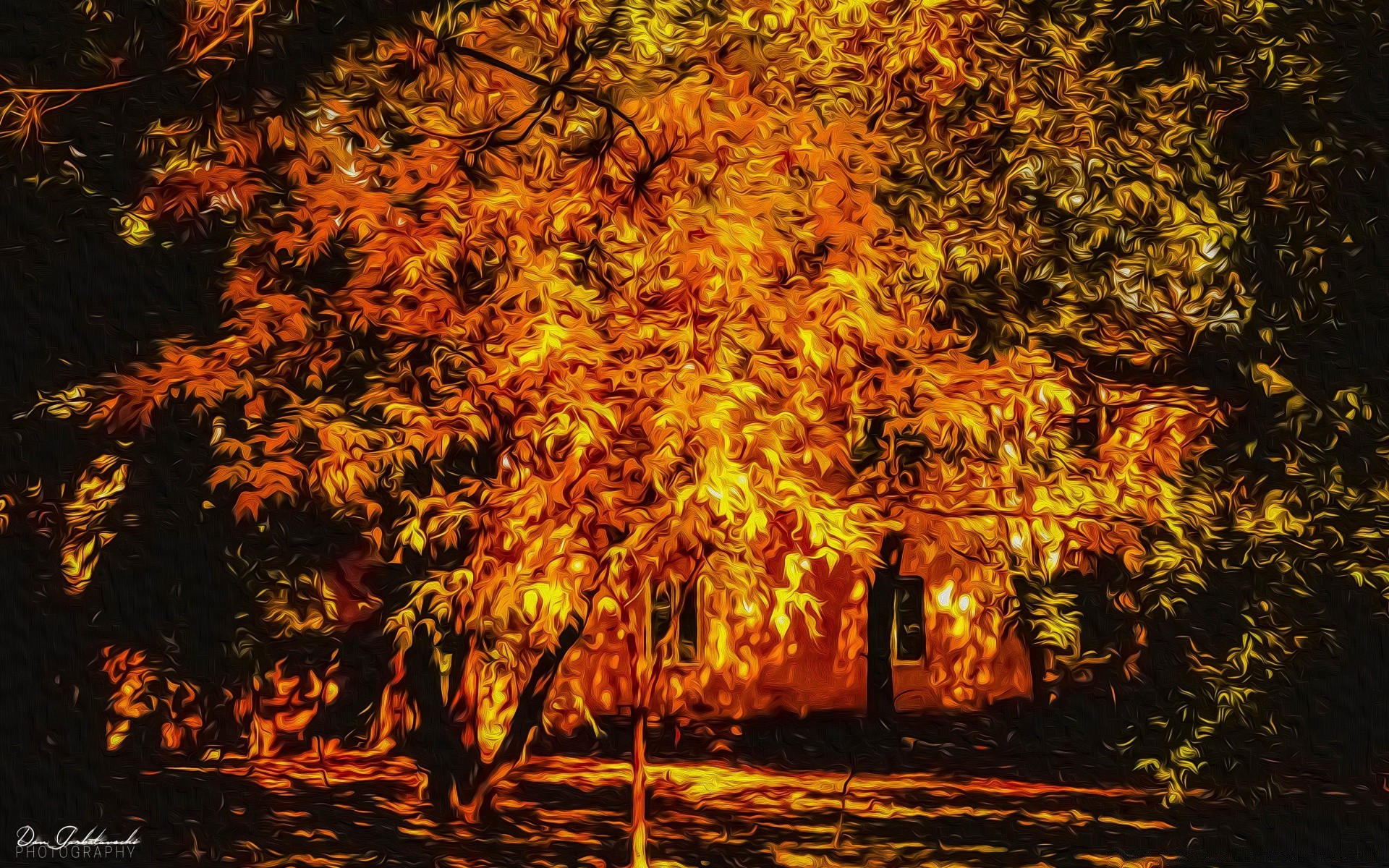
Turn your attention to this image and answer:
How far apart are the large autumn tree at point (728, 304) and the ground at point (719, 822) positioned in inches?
39.8

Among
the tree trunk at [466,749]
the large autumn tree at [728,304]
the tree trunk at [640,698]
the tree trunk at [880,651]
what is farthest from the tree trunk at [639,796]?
the tree trunk at [880,651]

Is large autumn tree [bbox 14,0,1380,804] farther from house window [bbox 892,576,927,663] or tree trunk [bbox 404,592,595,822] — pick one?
house window [bbox 892,576,927,663]

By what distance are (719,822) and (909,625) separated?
4794mm

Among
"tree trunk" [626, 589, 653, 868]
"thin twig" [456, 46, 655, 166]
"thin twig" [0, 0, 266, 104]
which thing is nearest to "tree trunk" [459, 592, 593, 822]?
"tree trunk" [626, 589, 653, 868]

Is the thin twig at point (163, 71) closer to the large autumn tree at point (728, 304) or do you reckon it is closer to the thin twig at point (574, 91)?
the large autumn tree at point (728, 304)

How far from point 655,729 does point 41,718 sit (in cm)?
424

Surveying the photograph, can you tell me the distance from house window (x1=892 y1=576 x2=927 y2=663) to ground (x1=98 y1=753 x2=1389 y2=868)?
1.72m

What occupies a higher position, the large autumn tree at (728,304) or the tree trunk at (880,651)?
the large autumn tree at (728,304)

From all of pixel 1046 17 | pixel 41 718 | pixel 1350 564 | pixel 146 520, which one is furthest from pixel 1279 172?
pixel 41 718

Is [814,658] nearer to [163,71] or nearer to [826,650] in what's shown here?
[826,650]

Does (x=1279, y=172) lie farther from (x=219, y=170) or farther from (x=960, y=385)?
(x=219, y=170)

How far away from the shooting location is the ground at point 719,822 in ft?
24.2

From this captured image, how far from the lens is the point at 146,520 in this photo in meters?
7.40

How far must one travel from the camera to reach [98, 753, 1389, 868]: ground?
7.38 meters
